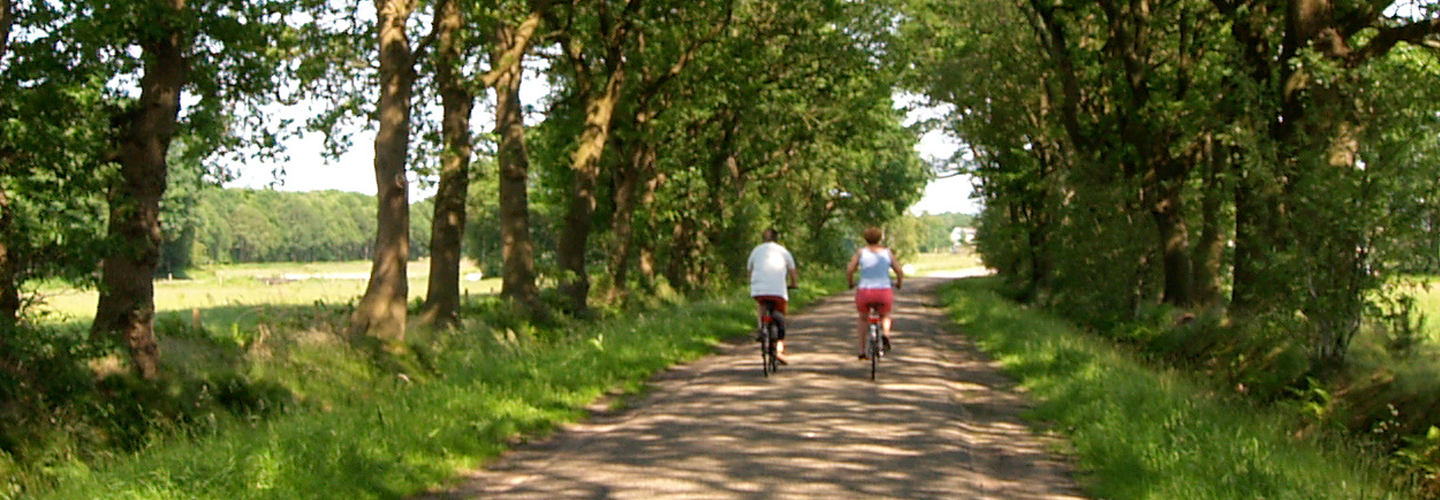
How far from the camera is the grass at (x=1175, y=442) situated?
853 centimetres

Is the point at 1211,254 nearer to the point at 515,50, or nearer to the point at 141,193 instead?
the point at 515,50

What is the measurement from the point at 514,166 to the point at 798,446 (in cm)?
1435

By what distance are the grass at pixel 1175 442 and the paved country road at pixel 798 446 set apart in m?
0.34

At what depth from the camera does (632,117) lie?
31688mm

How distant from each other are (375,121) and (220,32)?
554 centimetres

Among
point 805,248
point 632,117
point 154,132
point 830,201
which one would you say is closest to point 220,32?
point 154,132

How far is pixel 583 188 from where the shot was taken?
89.5ft

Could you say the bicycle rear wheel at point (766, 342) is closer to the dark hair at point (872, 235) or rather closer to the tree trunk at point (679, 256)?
the dark hair at point (872, 235)

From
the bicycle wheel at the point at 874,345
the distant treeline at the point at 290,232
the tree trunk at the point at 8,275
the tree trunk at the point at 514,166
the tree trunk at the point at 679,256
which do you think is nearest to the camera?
the tree trunk at the point at 8,275

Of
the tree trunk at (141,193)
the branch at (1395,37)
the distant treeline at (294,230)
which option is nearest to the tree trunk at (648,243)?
the tree trunk at (141,193)

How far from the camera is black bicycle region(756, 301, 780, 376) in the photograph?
52.2 ft

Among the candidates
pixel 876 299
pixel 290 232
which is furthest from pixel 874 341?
pixel 290 232

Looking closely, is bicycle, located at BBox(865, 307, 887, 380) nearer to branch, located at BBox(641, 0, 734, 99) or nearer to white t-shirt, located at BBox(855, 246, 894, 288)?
white t-shirt, located at BBox(855, 246, 894, 288)

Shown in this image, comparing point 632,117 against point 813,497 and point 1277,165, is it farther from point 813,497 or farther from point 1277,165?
point 813,497
